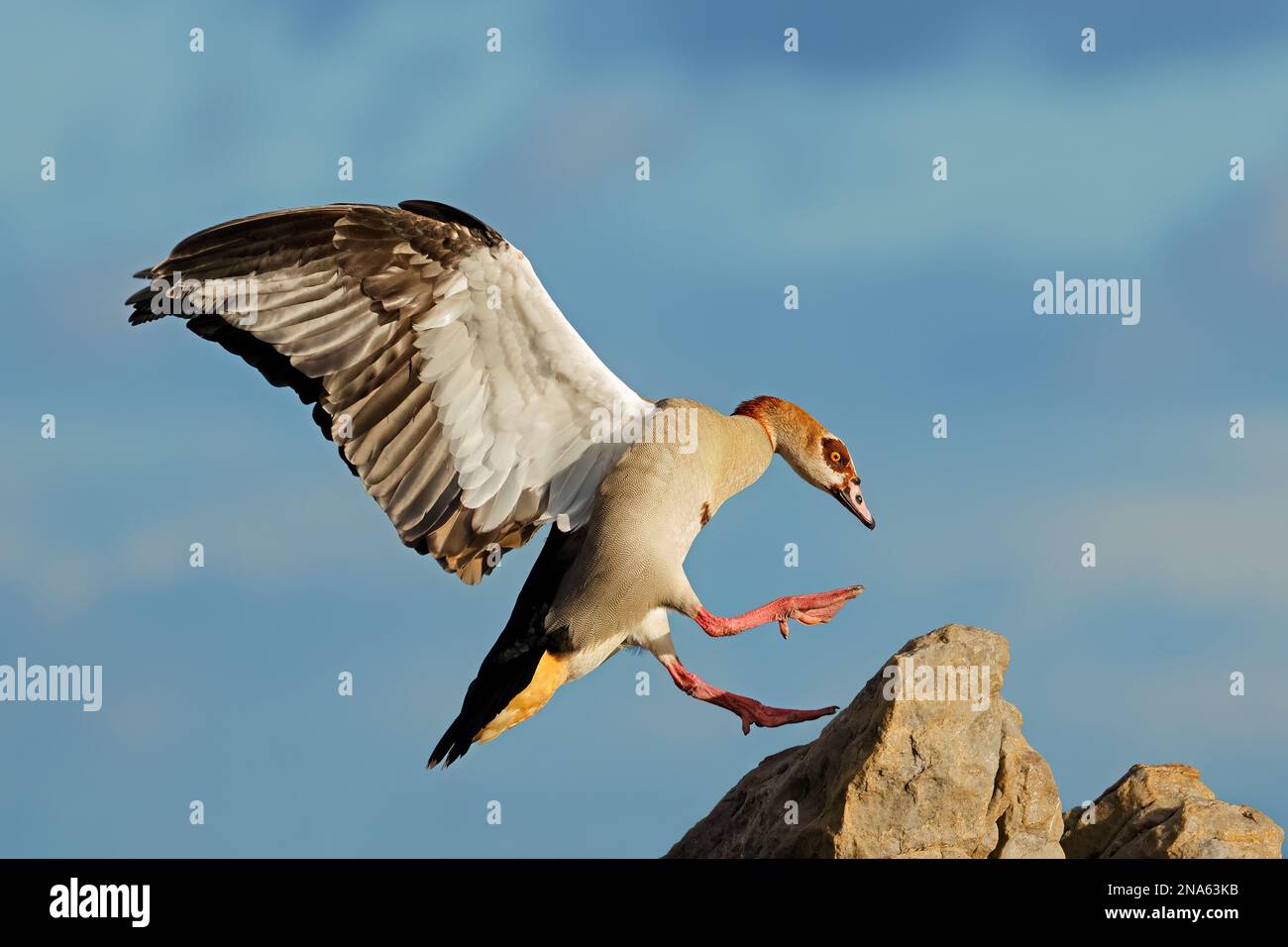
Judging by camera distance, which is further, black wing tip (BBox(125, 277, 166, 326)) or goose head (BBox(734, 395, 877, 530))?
goose head (BBox(734, 395, 877, 530))

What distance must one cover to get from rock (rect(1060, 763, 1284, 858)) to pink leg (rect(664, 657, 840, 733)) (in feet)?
6.95

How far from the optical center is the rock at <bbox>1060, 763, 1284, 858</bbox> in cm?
938

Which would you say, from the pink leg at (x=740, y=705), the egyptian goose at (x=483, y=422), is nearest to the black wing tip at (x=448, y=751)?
the egyptian goose at (x=483, y=422)

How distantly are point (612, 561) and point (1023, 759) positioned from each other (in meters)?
2.80

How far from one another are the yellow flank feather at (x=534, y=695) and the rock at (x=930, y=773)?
180cm

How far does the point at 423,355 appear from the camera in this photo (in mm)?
9953

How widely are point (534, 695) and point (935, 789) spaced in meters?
2.79

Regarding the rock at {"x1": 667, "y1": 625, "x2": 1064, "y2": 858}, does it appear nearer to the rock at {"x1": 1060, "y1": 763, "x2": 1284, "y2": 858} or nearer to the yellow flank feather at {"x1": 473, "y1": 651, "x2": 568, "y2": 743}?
the rock at {"x1": 1060, "y1": 763, "x2": 1284, "y2": 858}

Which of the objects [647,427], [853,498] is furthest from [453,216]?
[853,498]

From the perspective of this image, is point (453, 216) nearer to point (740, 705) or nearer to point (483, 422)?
point (483, 422)

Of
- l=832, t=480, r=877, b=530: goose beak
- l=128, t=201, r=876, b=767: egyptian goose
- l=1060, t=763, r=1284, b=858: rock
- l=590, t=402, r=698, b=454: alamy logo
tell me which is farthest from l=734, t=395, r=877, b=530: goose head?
l=1060, t=763, r=1284, b=858: rock

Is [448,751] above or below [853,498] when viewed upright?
below

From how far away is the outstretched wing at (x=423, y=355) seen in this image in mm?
9617
